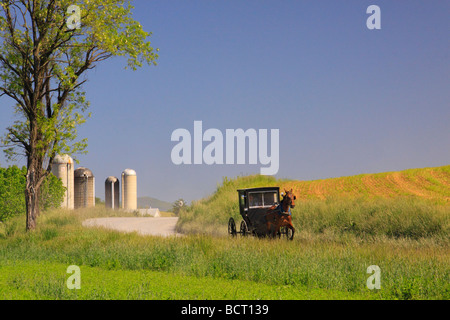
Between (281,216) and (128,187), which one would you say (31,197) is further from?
(128,187)

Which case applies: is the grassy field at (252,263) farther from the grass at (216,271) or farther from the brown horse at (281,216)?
the brown horse at (281,216)

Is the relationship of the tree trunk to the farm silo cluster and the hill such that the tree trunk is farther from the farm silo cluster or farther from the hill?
the farm silo cluster

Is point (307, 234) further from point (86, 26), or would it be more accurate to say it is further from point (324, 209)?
point (86, 26)

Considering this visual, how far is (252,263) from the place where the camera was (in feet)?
36.2

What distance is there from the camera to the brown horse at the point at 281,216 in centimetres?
1520

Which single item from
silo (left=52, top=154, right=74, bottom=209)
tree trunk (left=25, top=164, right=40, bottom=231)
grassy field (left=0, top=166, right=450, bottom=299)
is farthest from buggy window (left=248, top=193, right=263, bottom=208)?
silo (left=52, top=154, right=74, bottom=209)

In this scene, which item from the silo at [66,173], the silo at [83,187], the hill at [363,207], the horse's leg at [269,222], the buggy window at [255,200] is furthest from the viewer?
the silo at [83,187]

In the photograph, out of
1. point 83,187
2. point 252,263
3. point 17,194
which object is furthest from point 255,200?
point 83,187

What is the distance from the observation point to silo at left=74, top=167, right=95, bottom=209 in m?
51.5

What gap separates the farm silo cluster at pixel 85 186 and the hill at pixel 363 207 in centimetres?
2115

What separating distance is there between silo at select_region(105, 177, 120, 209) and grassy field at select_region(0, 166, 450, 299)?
33456 mm

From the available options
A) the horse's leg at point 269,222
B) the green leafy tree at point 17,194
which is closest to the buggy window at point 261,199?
the horse's leg at point 269,222

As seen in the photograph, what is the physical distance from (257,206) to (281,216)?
1894 mm

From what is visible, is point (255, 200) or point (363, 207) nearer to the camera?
point (255, 200)
